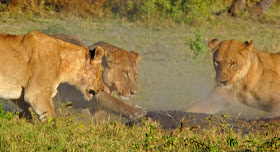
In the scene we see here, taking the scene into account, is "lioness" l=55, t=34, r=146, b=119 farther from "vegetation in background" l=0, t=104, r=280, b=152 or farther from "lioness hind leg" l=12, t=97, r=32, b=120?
"vegetation in background" l=0, t=104, r=280, b=152

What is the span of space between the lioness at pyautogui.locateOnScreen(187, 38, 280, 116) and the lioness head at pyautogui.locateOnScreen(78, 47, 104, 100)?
186 centimetres

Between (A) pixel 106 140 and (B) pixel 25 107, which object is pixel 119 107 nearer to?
(B) pixel 25 107

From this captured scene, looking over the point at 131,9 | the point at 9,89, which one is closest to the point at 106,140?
the point at 9,89

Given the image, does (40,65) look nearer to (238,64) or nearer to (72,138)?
(72,138)

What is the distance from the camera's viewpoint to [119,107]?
20.0ft

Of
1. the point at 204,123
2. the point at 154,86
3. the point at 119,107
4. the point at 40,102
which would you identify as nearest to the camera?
the point at 40,102

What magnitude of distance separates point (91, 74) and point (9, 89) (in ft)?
2.94

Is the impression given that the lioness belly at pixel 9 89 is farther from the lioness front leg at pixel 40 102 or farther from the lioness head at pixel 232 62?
the lioness head at pixel 232 62

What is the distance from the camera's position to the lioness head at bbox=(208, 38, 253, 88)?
6.68 meters

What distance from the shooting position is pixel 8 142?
170 inches

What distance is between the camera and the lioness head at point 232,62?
668 cm

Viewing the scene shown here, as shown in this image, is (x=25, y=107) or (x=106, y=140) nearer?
(x=106, y=140)

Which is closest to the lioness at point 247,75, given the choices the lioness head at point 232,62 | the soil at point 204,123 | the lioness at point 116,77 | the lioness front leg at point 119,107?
the lioness head at point 232,62

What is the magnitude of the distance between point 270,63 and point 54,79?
3.15 metres
